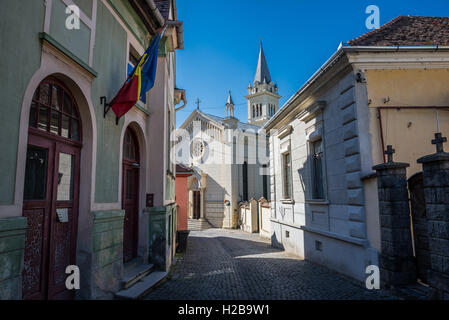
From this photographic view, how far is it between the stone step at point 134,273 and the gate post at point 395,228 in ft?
17.2

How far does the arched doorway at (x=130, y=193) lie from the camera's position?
6.94 meters

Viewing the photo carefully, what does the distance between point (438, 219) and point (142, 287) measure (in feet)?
18.3

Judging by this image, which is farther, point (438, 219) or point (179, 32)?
point (179, 32)

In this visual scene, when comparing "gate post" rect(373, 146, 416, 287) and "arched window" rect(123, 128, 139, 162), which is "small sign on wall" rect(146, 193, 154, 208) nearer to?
"arched window" rect(123, 128, 139, 162)

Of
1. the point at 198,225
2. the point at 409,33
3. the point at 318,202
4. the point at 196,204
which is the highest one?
the point at 409,33

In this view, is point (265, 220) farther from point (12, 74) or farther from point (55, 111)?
point (12, 74)

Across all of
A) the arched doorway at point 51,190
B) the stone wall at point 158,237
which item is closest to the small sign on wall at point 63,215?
the arched doorway at point 51,190

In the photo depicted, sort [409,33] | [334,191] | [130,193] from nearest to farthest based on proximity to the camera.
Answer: [130,193] < [409,33] < [334,191]

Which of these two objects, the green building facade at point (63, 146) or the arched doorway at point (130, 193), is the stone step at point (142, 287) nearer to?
the green building facade at point (63, 146)

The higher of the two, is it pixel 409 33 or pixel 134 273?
pixel 409 33

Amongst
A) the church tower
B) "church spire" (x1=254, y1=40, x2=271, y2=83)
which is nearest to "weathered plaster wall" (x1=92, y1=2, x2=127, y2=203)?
the church tower

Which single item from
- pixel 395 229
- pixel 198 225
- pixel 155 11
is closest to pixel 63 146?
pixel 155 11

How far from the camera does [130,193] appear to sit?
7336mm

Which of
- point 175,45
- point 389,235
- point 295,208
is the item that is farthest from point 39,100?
point 295,208
